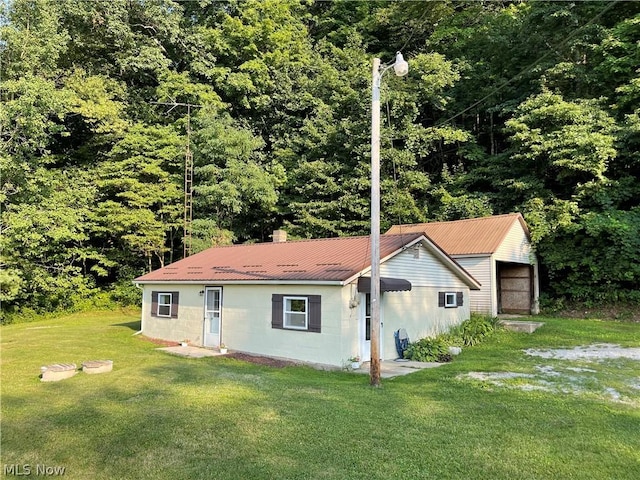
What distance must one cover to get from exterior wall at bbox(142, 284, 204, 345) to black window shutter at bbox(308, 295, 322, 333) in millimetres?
4943

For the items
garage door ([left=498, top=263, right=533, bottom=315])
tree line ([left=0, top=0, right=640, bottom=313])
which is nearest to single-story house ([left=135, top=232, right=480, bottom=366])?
garage door ([left=498, top=263, right=533, bottom=315])

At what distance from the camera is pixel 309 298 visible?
11.2 m

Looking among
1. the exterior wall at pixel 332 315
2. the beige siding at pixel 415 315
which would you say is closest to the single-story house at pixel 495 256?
the exterior wall at pixel 332 315

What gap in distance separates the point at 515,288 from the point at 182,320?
1496 centimetres

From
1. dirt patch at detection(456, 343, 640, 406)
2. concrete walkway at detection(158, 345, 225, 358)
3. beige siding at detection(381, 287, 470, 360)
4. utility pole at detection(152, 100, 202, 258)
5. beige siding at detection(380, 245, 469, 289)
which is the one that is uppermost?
utility pole at detection(152, 100, 202, 258)

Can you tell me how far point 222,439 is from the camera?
531 cm

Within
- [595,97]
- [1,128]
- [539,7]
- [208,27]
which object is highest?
[208,27]

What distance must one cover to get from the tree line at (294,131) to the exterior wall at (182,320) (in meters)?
7.65

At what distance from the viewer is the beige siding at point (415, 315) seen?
12.0 meters

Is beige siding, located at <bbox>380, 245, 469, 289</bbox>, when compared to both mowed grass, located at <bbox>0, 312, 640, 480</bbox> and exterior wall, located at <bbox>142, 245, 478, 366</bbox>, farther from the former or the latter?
mowed grass, located at <bbox>0, 312, 640, 480</bbox>

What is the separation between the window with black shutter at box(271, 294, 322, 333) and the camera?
1102 centimetres

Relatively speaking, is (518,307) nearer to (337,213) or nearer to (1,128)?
(337,213)

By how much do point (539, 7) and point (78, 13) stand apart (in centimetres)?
2538

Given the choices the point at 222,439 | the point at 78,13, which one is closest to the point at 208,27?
the point at 78,13
